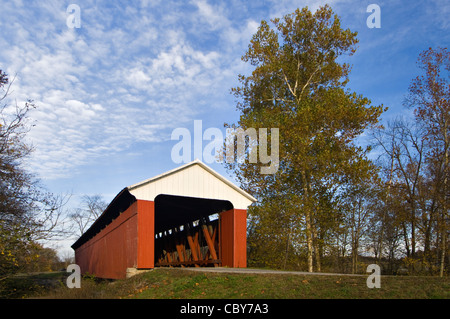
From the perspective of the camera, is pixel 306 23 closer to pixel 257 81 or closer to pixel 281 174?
pixel 257 81

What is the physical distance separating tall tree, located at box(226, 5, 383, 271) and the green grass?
11.1 meters

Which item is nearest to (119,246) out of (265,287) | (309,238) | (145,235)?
(145,235)

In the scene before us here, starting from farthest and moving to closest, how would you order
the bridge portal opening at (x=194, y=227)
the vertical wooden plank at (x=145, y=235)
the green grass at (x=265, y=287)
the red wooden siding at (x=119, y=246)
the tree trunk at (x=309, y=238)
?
the tree trunk at (x=309, y=238), the bridge portal opening at (x=194, y=227), the red wooden siding at (x=119, y=246), the vertical wooden plank at (x=145, y=235), the green grass at (x=265, y=287)

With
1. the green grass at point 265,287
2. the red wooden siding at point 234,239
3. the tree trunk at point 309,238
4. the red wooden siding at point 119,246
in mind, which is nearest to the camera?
the green grass at point 265,287

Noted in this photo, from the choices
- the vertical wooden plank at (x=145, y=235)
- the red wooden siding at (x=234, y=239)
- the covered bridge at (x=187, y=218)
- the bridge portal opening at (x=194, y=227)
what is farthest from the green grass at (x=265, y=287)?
the bridge portal opening at (x=194, y=227)

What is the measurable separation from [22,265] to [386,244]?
83.1ft

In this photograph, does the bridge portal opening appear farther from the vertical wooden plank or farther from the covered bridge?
the vertical wooden plank

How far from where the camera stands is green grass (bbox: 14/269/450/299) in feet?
25.4

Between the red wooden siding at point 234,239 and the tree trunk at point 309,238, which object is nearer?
the red wooden siding at point 234,239

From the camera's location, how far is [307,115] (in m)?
21.5

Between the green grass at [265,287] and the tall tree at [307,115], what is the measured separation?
1109 cm

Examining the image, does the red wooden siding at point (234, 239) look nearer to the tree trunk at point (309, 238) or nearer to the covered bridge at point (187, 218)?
the covered bridge at point (187, 218)

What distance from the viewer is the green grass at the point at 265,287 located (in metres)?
7.75
